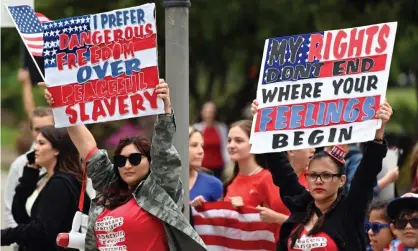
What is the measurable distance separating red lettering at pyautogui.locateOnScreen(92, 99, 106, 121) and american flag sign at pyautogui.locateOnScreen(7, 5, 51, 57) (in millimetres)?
902

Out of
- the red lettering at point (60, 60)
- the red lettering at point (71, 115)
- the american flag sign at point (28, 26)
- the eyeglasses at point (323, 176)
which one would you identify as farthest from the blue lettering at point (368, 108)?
the american flag sign at point (28, 26)

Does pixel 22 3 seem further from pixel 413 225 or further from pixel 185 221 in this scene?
pixel 413 225

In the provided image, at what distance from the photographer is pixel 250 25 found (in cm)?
1803

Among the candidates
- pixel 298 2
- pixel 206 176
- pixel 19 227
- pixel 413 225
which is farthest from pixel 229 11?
pixel 413 225

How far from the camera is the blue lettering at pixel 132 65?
291 inches

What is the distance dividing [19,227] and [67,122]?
149 cm

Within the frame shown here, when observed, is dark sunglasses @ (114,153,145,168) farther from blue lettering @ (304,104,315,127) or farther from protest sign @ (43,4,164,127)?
blue lettering @ (304,104,315,127)

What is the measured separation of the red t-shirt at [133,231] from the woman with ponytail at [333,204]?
2.66 ft

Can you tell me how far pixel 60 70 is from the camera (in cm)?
762

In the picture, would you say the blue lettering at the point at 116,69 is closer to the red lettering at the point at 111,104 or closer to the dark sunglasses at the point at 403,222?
the red lettering at the point at 111,104

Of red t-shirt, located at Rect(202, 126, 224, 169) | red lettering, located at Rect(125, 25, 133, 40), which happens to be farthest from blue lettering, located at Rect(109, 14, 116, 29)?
red t-shirt, located at Rect(202, 126, 224, 169)

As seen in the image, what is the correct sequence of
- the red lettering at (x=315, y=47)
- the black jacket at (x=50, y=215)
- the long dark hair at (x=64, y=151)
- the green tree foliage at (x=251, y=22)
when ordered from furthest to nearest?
→ the green tree foliage at (x=251, y=22) → the long dark hair at (x=64, y=151) → the black jacket at (x=50, y=215) → the red lettering at (x=315, y=47)

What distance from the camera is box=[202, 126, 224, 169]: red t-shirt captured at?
16875 millimetres

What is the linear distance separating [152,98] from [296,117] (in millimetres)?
996
